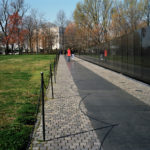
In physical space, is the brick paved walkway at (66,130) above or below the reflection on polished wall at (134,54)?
below

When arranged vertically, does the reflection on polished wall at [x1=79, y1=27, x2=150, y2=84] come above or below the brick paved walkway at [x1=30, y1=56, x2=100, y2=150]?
above

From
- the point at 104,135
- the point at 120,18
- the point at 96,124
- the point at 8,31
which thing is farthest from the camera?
the point at 8,31

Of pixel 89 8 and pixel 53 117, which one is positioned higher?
pixel 89 8

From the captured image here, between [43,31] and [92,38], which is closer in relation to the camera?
[92,38]

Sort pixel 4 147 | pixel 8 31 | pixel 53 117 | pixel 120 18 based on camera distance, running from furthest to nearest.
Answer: pixel 8 31 < pixel 120 18 < pixel 53 117 < pixel 4 147

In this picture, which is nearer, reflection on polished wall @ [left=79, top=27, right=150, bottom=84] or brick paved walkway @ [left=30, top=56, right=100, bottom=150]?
brick paved walkway @ [left=30, top=56, right=100, bottom=150]

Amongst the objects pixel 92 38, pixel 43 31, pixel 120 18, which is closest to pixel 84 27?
pixel 92 38

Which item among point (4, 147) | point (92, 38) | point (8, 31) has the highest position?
point (8, 31)

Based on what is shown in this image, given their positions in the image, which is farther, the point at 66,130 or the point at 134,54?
the point at 134,54

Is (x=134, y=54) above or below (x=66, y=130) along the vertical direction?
above

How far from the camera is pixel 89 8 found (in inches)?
1724

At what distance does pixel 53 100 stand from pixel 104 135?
3191mm

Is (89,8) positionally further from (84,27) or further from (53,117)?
(53,117)

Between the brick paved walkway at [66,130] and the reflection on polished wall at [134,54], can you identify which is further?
the reflection on polished wall at [134,54]
